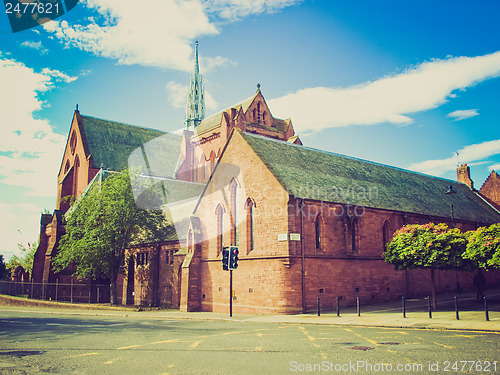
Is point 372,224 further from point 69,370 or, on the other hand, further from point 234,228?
point 69,370

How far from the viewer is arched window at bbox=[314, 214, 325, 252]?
25828 mm

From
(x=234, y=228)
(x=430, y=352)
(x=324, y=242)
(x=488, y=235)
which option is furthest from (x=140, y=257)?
(x=430, y=352)

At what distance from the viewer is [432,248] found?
2184 centimetres

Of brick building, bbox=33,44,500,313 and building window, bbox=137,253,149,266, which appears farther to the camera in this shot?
building window, bbox=137,253,149,266

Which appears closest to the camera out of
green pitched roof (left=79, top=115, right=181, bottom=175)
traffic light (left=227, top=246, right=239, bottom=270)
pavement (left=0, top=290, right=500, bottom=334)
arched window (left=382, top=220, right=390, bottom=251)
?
pavement (left=0, top=290, right=500, bottom=334)

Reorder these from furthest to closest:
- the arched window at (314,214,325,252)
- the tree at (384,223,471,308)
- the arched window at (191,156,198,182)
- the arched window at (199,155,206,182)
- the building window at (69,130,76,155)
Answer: the arched window at (191,156,198,182), the building window at (69,130,76,155), the arched window at (199,155,206,182), the arched window at (314,214,325,252), the tree at (384,223,471,308)

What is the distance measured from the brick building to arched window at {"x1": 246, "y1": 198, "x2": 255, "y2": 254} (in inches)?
2.6

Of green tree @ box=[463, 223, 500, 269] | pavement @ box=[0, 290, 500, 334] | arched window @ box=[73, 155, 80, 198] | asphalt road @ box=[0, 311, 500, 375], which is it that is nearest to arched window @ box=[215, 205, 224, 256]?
pavement @ box=[0, 290, 500, 334]

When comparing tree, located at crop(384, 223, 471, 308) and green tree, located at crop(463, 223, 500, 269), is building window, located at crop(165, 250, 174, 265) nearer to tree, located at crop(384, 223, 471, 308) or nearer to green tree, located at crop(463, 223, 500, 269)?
tree, located at crop(384, 223, 471, 308)

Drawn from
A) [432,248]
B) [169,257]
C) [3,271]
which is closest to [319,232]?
[432,248]

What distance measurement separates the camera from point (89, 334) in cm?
1519

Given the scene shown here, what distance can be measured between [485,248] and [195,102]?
193ft

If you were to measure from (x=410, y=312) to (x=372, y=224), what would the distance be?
8.04 meters

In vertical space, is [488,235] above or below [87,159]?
below
